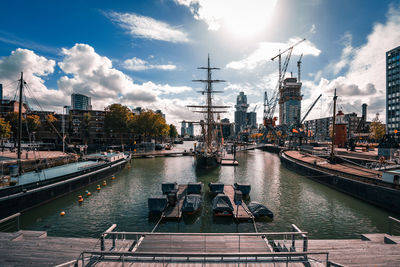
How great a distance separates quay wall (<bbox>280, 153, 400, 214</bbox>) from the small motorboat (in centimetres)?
2074

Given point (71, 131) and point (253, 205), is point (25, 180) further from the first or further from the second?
point (71, 131)

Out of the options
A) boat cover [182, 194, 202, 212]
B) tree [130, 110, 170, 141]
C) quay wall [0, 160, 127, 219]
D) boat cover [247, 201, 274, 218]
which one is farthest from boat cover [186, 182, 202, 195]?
tree [130, 110, 170, 141]

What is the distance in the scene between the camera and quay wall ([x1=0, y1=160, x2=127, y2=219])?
18.7 m

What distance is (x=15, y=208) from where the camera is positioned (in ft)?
63.0

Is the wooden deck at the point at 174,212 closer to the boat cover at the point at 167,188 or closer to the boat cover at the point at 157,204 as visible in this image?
the boat cover at the point at 157,204

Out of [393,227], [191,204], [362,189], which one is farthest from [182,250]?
[362,189]

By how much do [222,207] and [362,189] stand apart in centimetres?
2256

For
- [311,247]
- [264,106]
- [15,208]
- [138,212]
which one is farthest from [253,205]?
[264,106]

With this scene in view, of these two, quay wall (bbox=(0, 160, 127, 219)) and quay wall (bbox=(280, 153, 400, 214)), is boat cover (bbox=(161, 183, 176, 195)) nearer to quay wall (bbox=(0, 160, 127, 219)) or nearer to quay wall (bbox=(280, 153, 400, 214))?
quay wall (bbox=(0, 160, 127, 219))

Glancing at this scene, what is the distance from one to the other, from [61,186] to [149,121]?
6465 cm

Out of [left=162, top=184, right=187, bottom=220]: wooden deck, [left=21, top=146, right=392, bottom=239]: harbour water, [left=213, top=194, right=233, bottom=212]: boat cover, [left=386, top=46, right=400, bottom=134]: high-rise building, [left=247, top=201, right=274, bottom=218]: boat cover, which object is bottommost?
[left=21, top=146, right=392, bottom=239]: harbour water

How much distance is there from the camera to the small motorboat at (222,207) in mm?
→ 18375

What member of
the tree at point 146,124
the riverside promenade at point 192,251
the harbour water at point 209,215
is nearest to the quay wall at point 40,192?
the harbour water at point 209,215

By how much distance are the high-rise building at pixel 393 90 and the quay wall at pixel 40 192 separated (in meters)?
171
